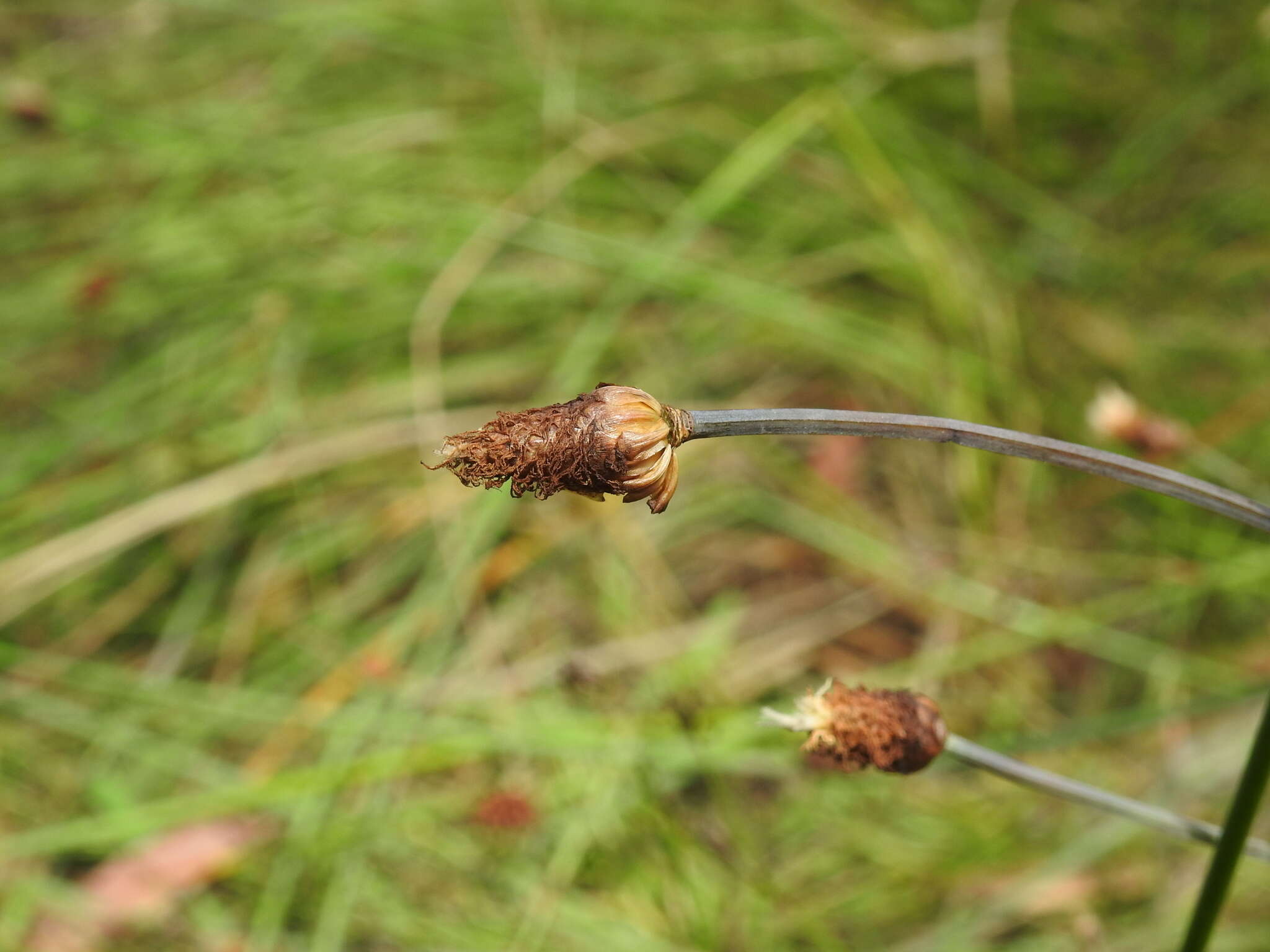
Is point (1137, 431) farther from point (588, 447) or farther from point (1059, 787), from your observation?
point (588, 447)

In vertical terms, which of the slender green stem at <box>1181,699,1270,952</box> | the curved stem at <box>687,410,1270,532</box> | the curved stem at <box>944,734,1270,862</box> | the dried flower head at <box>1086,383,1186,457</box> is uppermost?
the dried flower head at <box>1086,383,1186,457</box>

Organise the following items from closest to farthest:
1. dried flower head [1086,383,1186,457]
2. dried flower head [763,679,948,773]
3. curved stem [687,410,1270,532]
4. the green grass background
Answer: curved stem [687,410,1270,532]
dried flower head [763,679,948,773]
dried flower head [1086,383,1186,457]
the green grass background

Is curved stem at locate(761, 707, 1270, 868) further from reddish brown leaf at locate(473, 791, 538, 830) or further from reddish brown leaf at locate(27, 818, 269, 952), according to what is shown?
reddish brown leaf at locate(27, 818, 269, 952)

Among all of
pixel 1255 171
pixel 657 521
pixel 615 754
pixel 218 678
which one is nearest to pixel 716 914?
pixel 615 754

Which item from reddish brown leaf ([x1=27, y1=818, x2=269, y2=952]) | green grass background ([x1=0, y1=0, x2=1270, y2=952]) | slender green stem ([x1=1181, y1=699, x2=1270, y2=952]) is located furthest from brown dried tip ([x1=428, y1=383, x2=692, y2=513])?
reddish brown leaf ([x1=27, y1=818, x2=269, y2=952])

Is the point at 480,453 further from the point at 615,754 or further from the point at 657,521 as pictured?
the point at 657,521

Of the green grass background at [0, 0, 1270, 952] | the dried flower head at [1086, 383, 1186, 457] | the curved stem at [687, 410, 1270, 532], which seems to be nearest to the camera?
the curved stem at [687, 410, 1270, 532]

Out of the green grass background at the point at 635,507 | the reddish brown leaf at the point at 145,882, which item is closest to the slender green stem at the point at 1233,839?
the green grass background at the point at 635,507

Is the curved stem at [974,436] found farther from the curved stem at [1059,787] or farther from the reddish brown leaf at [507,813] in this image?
the reddish brown leaf at [507,813]
